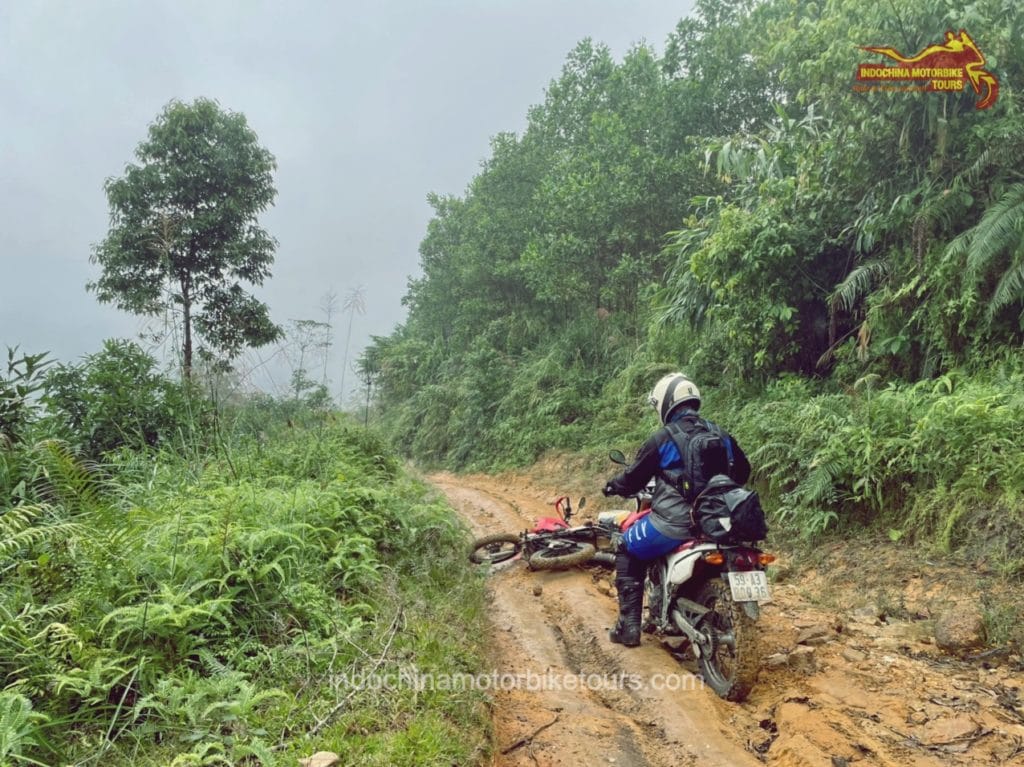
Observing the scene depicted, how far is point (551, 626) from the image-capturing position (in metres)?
4.67

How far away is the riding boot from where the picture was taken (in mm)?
4158

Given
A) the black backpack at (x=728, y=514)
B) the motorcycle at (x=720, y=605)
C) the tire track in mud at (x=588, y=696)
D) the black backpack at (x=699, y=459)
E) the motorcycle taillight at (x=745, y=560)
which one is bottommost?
the tire track in mud at (x=588, y=696)

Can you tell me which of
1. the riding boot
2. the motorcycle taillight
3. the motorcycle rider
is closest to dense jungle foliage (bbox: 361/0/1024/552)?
the motorcycle taillight

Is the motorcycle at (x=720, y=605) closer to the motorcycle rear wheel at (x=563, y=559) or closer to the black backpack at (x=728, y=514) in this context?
the black backpack at (x=728, y=514)

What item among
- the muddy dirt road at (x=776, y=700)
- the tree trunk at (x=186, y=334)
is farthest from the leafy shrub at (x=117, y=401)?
the muddy dirt road at (x=776, y=700)

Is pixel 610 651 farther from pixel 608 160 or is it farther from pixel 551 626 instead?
pixel 608 160

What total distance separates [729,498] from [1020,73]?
6743mm

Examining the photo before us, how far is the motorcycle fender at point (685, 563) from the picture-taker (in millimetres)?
3553

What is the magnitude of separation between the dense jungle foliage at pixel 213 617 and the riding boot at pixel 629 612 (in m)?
1.06

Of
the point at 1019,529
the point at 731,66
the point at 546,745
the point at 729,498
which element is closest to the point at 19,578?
the point at 546,745

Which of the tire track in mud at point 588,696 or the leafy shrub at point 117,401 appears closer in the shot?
the tire track in mud at point 588,696

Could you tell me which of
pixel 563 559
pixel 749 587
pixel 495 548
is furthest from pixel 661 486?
pixel 495 548

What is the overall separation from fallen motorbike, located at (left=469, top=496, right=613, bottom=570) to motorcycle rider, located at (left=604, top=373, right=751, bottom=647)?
1459mm

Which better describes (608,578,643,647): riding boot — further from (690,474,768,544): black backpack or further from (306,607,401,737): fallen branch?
(306,607,401,737): fallen branch
